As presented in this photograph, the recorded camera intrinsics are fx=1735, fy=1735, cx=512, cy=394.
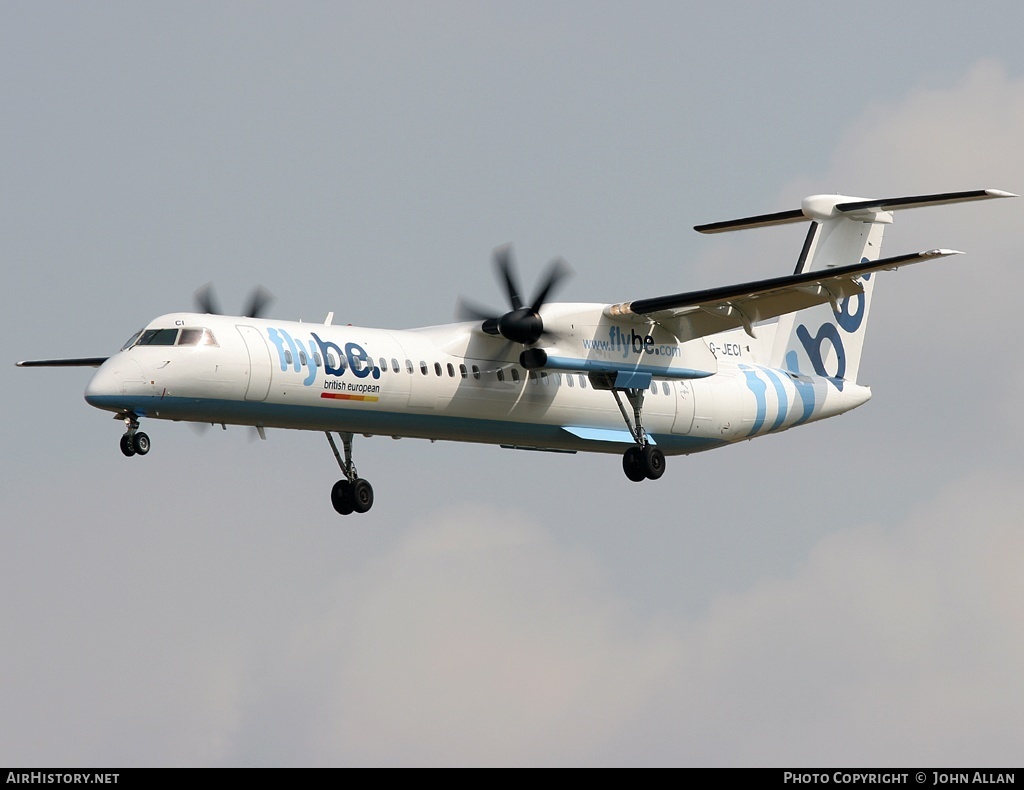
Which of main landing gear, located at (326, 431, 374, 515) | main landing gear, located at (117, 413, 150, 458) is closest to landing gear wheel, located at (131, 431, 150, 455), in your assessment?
main landing gear, located at (117, 413, 150, 458)

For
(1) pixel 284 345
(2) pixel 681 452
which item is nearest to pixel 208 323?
(1) pixel 284 345

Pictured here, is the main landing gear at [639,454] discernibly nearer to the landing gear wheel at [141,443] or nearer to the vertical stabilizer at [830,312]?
the vertical stabilizer at [830,312]

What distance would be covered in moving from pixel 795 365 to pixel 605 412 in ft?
17.8

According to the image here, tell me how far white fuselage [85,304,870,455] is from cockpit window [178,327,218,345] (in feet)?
0.11

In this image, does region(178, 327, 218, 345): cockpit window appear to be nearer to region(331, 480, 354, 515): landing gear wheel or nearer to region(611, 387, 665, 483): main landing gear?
region(331, 480, 354, 515): landing gear wheel

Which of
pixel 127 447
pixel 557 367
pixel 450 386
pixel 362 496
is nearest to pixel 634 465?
pixel 557 367

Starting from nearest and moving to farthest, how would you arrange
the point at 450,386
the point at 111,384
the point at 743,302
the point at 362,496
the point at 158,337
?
the point at 111,384 < the point at 158,337 < the point at 450,386 < the point at 743,302 < the point at 362,496

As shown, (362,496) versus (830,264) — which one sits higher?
(830,264)

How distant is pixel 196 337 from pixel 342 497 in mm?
6059

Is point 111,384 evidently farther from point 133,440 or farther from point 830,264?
point 830,264

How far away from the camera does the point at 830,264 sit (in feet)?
110

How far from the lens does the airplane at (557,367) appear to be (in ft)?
82.0

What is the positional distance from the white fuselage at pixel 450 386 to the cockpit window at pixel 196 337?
0.03 metres

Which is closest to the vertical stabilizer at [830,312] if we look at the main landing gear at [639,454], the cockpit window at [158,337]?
the main landing gear at [639,454]
